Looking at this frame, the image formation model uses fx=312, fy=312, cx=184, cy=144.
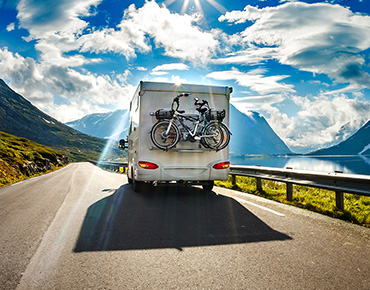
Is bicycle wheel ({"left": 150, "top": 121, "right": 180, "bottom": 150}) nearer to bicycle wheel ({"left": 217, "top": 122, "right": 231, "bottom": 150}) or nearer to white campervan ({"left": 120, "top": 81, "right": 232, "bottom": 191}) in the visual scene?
white campervan ({"left": 120, "top": 81, "right": 232, "bottom": 191})

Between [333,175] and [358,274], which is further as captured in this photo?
[333,175]

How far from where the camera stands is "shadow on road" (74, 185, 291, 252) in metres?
4.70

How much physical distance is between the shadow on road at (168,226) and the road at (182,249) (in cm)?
2

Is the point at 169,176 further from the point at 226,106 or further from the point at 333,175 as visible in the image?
the point at 333,175

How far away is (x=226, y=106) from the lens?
958 centimetres

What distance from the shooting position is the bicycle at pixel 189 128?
8820 mm

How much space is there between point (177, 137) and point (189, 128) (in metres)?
0.50

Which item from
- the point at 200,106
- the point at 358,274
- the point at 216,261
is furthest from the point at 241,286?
the point at 200,106

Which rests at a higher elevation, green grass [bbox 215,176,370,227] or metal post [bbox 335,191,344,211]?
metal post [bbox 335,191,344,211]

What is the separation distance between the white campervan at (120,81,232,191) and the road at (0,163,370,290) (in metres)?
1.83

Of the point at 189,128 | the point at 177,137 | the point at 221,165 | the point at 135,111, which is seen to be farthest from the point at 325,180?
the point at 135,111

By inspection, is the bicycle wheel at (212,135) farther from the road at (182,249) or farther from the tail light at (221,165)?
the road at (182,249)

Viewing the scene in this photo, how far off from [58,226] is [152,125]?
407cm

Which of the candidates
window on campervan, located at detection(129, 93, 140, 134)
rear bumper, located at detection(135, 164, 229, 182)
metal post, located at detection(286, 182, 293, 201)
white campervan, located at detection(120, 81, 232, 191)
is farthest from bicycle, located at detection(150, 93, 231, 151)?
metal post, located at detection(286, 182, 293, 201)
